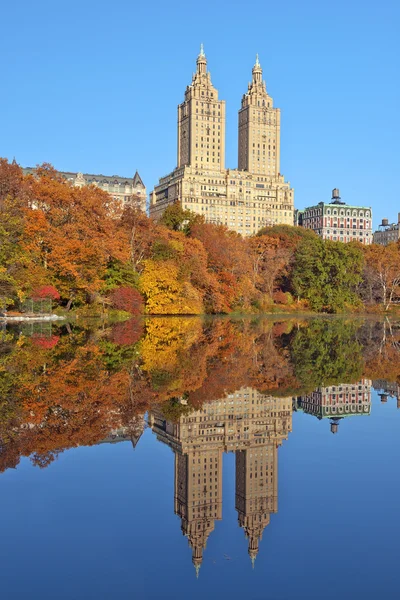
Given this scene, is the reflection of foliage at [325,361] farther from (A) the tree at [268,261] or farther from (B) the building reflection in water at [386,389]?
(A) the tree at [268,261]

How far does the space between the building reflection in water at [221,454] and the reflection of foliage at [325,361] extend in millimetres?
3388

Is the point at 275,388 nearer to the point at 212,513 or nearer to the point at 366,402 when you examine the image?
the point at 366,402

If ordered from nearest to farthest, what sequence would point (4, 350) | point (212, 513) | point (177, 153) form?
point (212, 513)
point (4, 350)
point (177, 153)

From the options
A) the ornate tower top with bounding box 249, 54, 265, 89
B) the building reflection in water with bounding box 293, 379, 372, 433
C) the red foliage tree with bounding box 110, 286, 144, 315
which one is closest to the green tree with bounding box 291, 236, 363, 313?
the red foliage tree with bounding box 110, 286, 144, 315

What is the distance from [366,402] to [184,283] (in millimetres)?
48921

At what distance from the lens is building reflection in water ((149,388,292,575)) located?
25.3 feet

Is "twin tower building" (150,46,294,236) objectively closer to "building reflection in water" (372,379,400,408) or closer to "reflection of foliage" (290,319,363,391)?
"reflection of foliage" (290,319,363,391)

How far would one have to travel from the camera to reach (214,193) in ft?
518

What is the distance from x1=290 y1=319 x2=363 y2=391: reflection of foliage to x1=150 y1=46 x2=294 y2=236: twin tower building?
120686 mm

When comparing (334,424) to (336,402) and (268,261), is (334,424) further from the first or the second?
(268,261)

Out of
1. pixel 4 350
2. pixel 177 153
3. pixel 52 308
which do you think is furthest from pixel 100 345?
pixel 177 153

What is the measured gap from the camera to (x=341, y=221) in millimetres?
179625

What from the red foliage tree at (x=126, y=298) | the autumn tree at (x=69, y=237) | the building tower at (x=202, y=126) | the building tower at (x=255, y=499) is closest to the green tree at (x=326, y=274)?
the red foliage tree at (x=126, y=298)

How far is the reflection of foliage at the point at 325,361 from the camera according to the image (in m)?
18.8
